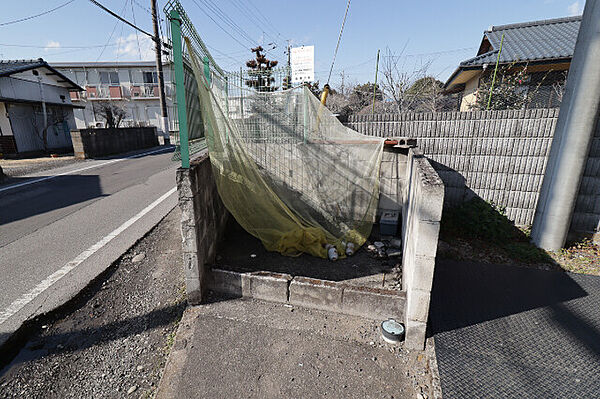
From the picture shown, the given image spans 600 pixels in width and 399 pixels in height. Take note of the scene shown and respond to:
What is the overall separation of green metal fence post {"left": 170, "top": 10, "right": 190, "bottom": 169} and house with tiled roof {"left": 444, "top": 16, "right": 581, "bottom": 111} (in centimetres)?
669

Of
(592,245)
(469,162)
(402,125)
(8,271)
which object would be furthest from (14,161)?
(592,245)

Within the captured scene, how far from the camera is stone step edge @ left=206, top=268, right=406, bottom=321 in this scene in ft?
8.92

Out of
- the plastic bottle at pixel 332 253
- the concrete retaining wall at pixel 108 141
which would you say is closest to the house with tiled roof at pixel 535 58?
the plastic bottle at pixel 332 253

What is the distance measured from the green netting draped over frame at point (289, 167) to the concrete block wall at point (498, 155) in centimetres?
114

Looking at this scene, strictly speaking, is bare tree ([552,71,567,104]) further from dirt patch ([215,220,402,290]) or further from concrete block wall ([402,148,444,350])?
concrete block wall ([402,148,444,350])

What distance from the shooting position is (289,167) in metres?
4.31

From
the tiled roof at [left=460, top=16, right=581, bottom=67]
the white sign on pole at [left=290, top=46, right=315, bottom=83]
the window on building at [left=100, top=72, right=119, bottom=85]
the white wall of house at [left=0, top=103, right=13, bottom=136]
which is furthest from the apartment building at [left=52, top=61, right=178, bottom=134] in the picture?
the tiled roof at [left=460, top=16, right=581, bottom=67]

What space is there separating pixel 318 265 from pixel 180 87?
2477 millimetres

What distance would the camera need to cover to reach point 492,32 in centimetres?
1145

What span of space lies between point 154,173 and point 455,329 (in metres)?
9.52

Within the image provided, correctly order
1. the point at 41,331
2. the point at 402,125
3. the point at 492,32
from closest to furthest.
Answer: the point at 41,331 → the point at 402,125 → the point at 492,32

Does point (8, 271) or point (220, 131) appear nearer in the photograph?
point (220, 131)

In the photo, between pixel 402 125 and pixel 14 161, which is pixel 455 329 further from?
pixel 14 161

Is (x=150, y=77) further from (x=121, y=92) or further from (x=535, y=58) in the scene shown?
(x=535, y=58)
